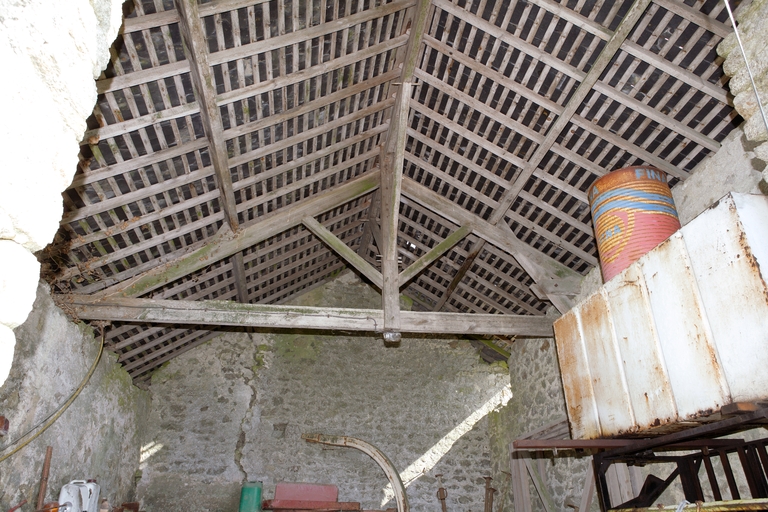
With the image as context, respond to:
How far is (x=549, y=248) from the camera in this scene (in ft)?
17.4

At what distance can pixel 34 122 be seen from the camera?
3.95ft

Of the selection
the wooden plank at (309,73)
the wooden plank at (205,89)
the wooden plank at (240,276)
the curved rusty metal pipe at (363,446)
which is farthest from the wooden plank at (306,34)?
the curved rusty metal pipe at (363,446)

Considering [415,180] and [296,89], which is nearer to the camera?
[296,89]

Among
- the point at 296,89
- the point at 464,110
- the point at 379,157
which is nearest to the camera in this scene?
the point at 296,89

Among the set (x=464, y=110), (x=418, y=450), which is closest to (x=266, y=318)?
(x=464, y=110)

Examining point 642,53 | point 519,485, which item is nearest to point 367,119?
point 642,53

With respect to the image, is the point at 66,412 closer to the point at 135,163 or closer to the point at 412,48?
the point at 135,163

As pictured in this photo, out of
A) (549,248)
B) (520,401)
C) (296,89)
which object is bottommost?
(520,401)

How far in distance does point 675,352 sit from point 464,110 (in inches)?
112

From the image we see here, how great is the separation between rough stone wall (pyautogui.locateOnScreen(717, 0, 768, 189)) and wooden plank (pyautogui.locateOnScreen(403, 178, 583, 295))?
305 centimetres

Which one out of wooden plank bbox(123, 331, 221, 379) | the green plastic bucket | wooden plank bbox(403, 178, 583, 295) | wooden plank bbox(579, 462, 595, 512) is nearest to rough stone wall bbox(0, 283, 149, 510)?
wooden plank bbox(123, 331, 221, 379)

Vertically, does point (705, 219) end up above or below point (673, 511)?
above

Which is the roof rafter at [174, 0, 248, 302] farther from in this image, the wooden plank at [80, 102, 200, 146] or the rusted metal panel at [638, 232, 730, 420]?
the rusted metal panel at [638, 232, 730, 420]

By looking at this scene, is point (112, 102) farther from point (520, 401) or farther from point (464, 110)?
point (520, 401)
